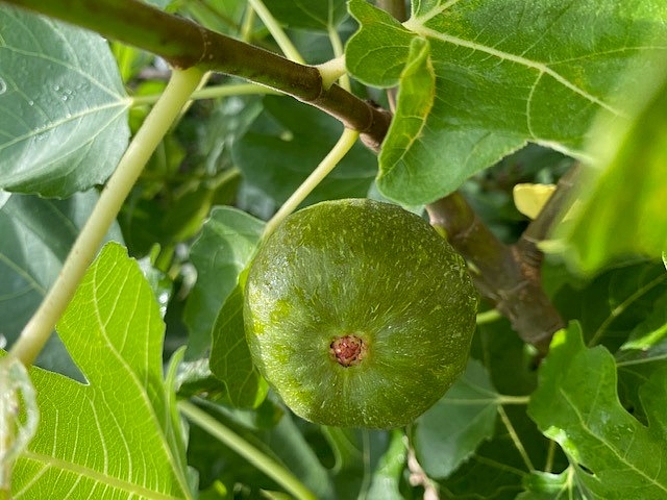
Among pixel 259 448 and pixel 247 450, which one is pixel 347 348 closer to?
pixel 247 450

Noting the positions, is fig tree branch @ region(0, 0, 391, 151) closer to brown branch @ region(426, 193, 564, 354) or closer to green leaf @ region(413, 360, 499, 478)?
brown branch @ region(426, 193, 564, 354)

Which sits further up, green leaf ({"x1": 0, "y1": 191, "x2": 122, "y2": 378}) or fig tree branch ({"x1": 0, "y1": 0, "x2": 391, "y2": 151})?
fig tree branch ({"x1": 0, "y1": 0, "x2": 391, "y2": 151})

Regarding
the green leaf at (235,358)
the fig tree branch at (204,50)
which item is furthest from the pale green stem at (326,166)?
the green leaf at (235,358)

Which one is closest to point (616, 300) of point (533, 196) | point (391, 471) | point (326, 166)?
point (533, 196)

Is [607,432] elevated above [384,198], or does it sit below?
below

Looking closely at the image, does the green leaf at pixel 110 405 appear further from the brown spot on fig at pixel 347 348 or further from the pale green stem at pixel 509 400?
the pale green stem at pixel 509 400

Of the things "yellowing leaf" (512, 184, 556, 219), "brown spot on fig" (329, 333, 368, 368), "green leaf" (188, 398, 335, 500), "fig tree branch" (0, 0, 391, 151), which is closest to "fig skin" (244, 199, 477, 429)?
"brown spot on fig" (329, 333, 368, 368)
